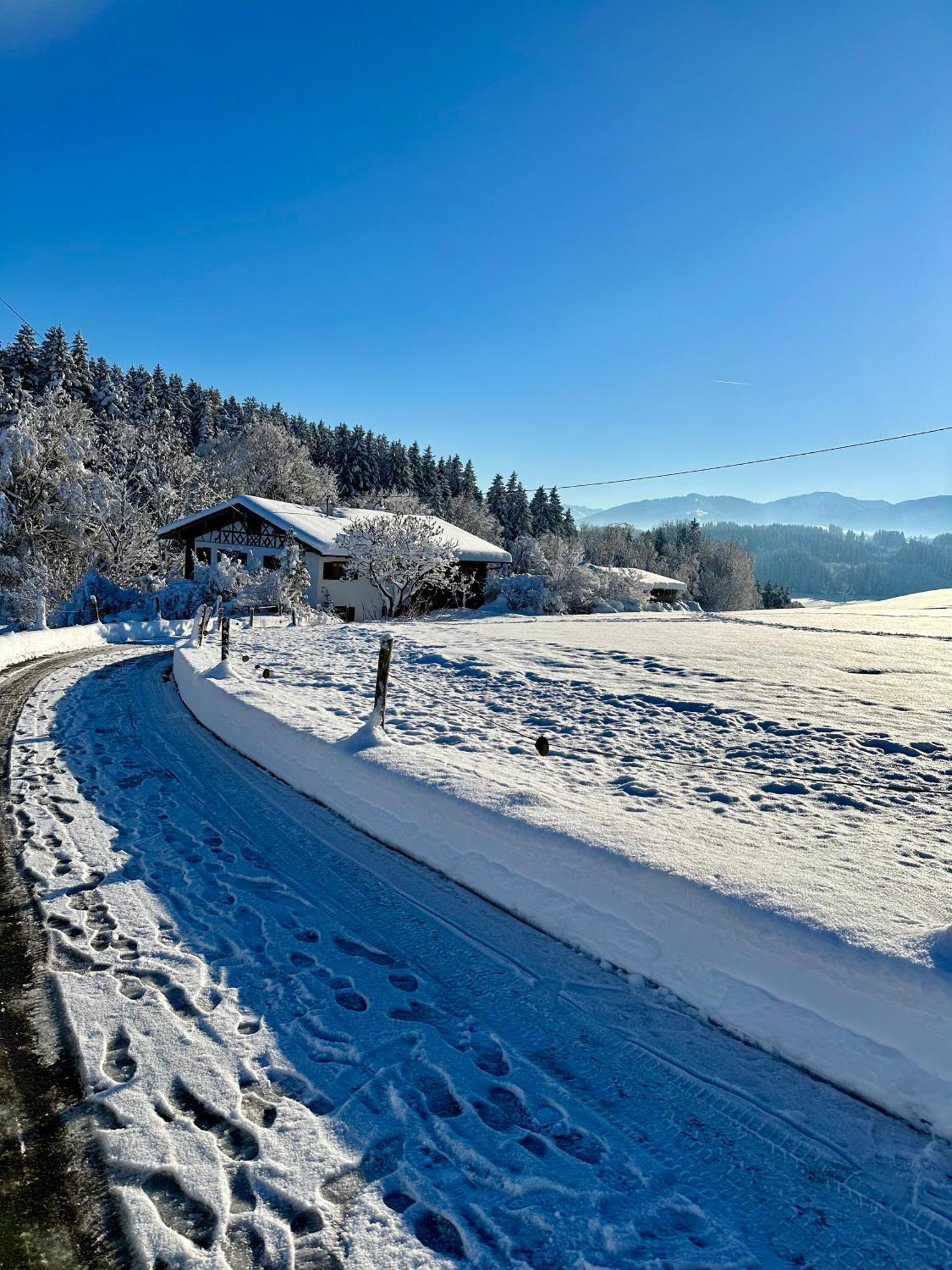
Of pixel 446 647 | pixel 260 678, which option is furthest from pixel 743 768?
pixel 446 647

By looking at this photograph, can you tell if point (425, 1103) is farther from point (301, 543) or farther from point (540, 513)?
point (540, 513)

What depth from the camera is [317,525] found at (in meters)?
32.1

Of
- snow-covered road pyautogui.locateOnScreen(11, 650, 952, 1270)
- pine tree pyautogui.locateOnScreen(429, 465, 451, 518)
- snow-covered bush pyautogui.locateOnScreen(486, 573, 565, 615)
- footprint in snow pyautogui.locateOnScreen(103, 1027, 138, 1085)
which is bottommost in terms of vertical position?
snow-covered road pyautogui.locateOnScreen(11, 650, 952, 1270)

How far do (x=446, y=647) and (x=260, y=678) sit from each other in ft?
15.8

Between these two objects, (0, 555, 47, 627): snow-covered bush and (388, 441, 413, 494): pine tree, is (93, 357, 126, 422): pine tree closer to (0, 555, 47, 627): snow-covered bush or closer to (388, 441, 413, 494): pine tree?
(388, 441, 413, 494): pine tree

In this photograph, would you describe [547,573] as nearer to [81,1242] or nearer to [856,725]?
[856,725]

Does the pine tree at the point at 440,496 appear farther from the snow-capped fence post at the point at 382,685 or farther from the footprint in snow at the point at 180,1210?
the footprint in snow at the point at 180,1210

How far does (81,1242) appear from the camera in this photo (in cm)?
199

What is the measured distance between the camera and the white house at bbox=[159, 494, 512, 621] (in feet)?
101

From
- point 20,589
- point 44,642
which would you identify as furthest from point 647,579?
point 44,642

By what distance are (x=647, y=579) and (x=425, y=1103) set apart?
4797 cm

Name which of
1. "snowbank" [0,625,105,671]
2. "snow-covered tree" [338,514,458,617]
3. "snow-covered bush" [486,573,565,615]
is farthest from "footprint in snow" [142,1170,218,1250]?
"snow-covered bush" [486,573,565,615]

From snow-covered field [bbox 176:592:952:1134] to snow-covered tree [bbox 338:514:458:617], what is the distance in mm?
15211

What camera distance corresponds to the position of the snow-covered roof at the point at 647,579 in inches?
1609
